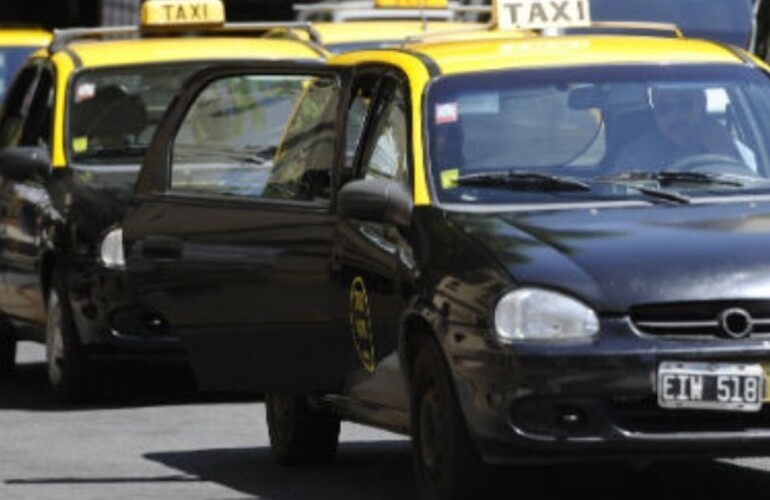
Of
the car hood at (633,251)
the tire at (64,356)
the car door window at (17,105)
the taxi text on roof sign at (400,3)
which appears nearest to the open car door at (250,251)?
the car hood at (633,251)

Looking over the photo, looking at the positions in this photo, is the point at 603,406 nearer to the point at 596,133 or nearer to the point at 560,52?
the point at 596,133

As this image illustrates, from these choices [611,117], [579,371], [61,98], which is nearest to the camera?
[579,371]

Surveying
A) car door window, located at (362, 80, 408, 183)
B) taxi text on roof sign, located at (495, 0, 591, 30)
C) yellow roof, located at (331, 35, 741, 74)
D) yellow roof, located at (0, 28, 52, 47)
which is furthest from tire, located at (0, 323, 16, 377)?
car door window, located at (362, 80, 408, 183)

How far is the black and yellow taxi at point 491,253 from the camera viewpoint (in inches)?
337

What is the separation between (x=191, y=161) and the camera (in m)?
12.6

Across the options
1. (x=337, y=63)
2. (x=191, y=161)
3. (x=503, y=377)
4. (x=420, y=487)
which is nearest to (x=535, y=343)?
(x=503, y=377)

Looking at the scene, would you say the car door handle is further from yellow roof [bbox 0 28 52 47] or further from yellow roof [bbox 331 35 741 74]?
yellow roof [bbox 0 28 52 47]

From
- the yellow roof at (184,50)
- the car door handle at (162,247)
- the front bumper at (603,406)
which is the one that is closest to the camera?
the front bumper at (603,406)

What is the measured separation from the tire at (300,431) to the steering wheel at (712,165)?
6.15 ft

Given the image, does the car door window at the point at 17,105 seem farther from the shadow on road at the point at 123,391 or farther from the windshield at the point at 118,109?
the shadow on road at the point at 123,391

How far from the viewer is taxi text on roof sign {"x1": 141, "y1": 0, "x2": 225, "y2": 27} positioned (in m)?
17.2

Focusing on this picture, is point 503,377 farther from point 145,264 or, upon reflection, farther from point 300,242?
point 145,264

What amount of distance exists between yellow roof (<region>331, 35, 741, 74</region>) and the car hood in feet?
3.29

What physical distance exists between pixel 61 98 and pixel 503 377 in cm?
739
